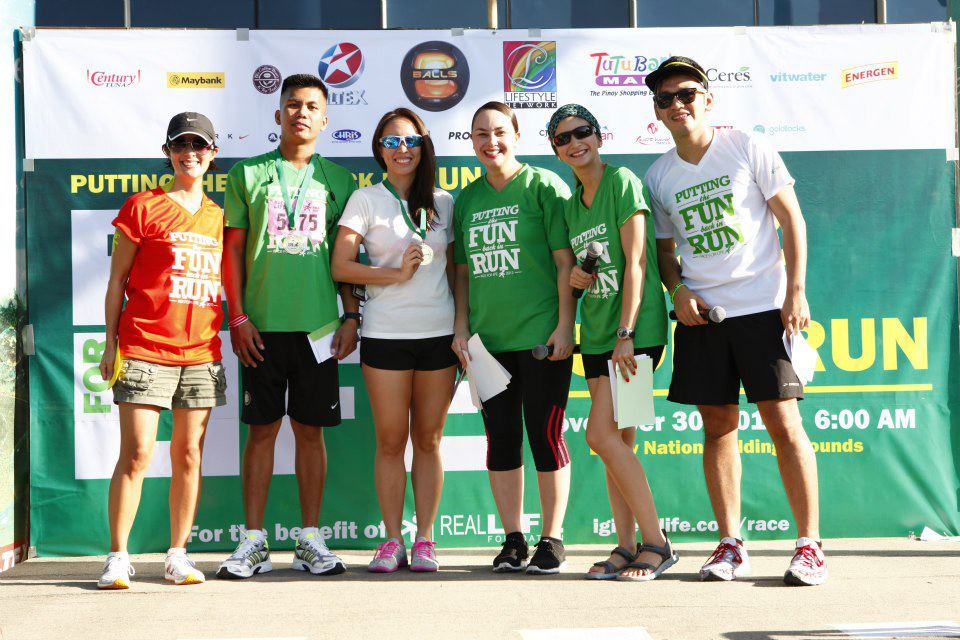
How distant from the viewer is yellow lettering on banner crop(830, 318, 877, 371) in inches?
193

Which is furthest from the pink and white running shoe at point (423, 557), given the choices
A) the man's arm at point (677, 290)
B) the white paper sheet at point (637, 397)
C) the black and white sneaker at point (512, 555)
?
the man's arm at point (677, 290)

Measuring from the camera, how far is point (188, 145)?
12.9 feet

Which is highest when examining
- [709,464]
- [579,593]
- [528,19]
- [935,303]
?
[528,19]

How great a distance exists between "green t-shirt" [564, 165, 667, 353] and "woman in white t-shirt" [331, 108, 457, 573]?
2.12 feet

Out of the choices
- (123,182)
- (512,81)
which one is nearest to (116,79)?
(123,182)

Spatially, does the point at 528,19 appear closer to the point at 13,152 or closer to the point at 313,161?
the point at 313,161

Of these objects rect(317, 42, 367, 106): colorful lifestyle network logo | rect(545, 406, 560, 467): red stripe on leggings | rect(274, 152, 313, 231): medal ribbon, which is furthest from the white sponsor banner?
rect(545, 406, 560, 467): red stripe on leggings

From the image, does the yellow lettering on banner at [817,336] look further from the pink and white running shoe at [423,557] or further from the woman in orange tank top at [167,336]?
the woman in orange tank top at [167,336]

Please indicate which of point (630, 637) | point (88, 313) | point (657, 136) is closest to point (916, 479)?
point (657, 136)

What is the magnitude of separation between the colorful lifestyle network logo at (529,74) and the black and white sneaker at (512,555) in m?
2.22

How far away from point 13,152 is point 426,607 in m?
3.09

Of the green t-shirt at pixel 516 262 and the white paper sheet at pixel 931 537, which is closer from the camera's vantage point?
the green t-shirt at pixel 516 262

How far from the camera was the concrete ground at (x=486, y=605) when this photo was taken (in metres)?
2.98

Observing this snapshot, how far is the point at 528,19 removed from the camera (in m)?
5.24
